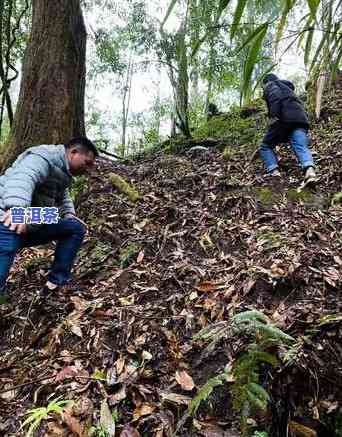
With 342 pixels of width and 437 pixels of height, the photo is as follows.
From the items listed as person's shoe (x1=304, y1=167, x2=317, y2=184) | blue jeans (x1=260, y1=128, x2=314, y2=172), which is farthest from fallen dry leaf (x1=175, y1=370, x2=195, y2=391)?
blue jeans (x1=260, y1=128, x2=314, y2=172)

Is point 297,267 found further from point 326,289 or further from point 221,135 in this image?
point 221,135

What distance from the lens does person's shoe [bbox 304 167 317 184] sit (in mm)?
4711

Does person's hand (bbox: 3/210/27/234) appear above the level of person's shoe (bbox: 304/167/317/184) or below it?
below

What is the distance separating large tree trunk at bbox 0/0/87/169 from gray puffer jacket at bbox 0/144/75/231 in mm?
2185

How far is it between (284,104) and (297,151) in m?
0.70

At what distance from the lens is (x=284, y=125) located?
5344 mm

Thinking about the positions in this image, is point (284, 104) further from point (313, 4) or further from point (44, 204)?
point (313, 4)

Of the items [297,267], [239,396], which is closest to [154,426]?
[239,396]

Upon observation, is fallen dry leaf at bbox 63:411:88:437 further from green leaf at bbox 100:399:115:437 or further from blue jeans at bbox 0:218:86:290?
blue jeans at bbox 0:218:86:290

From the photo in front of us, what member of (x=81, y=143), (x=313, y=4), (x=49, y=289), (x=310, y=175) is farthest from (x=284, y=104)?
(x=313, y=4)

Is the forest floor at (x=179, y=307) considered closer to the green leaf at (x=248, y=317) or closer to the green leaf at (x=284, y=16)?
the green leaf at (x=248, y=317)

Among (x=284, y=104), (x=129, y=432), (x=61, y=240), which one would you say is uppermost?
(x=284, y=104)

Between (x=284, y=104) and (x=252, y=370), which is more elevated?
(x=284, y=104)

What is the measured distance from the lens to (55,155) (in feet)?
11.3
